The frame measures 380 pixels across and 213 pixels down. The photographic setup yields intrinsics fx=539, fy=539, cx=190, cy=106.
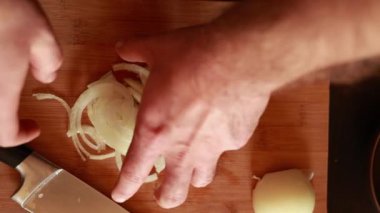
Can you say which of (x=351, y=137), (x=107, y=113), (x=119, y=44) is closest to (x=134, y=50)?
(x=119, y=44)

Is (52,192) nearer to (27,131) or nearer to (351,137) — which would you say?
(27,131)

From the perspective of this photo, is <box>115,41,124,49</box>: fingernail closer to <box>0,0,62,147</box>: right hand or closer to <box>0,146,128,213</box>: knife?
<box>0,0,62,147</box>: right hand

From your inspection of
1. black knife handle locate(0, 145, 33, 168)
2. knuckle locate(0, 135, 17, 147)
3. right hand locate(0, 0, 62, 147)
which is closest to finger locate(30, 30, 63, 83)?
right hand locate(0, 0, 62, 147)

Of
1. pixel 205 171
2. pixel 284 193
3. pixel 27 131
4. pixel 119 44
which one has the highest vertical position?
pixel 119 44

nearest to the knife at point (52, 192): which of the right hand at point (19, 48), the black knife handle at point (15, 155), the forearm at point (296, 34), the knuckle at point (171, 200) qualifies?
the black knife handle at point (15, 155)

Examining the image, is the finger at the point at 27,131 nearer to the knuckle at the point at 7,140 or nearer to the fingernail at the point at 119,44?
the knuckle at the point at 7,140
